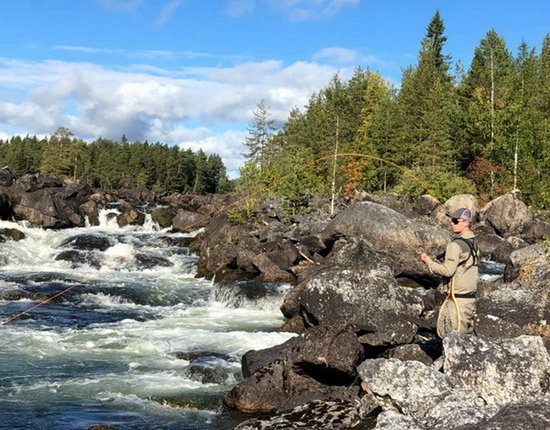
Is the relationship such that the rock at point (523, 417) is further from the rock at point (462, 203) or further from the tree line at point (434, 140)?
the rock at point (462, 203)

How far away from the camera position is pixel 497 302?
12.0 m

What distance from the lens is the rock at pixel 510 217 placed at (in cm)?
3572

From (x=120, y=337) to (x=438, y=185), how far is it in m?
33.3

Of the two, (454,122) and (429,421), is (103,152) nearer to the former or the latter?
(454,122)

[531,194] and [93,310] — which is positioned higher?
[531,194]

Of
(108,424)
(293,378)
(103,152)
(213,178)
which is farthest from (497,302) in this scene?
(213,178)

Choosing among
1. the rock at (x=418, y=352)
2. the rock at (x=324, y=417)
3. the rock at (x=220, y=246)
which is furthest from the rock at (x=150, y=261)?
the rock at (x=324, y=417)

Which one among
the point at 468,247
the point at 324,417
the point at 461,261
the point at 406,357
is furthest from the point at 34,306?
the point at 468,247

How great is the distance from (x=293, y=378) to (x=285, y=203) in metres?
27.1

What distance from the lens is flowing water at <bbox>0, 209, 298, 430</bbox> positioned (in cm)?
1077

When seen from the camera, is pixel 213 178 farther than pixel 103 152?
Yes

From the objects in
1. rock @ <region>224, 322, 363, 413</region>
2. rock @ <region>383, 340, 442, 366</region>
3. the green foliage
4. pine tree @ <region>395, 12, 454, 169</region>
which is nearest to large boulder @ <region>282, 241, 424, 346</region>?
rock @ <region>383, 340, 442, 366</region>

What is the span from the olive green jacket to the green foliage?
36045 mm

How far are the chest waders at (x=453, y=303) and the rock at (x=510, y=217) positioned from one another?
28909 millimetres
